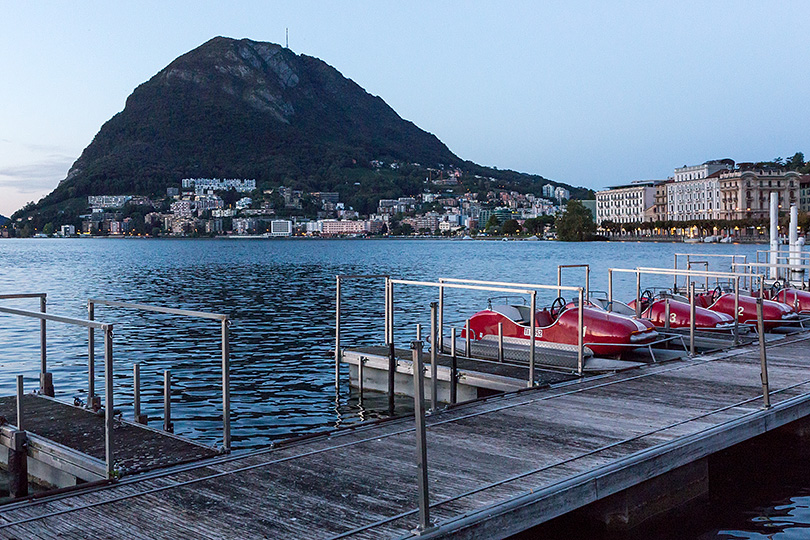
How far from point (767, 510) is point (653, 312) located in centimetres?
979

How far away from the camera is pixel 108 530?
610 centimetres

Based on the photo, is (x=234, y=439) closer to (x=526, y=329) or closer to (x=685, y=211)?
(x=526, y=329)

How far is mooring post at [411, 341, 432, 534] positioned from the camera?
5.64 meters

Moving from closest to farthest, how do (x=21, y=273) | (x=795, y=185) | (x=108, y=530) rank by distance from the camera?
(x=108, y=530) < (x=21, y=273) < (x=795, y=185)

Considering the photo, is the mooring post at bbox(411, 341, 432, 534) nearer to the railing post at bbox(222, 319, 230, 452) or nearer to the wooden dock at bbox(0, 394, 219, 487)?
the wooden dock at bbox(0, 394, 219, 487)

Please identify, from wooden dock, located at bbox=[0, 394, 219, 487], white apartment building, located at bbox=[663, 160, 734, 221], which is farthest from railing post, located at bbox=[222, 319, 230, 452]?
white apartment building, located at bbox=[663, 160, 734, 221]

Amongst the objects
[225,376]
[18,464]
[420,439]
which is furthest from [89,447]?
[420,439]

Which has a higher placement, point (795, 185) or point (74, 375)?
point (795, 185)

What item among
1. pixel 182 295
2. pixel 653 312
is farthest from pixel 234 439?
pixel 182 295

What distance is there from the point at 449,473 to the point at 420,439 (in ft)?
6.47

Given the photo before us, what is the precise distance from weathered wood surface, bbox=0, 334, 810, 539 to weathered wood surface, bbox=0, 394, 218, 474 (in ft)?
1.85

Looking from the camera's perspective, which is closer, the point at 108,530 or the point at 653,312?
the point at 108,530

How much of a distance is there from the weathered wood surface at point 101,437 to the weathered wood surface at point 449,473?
0.56m

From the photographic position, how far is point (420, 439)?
5.72 meters
